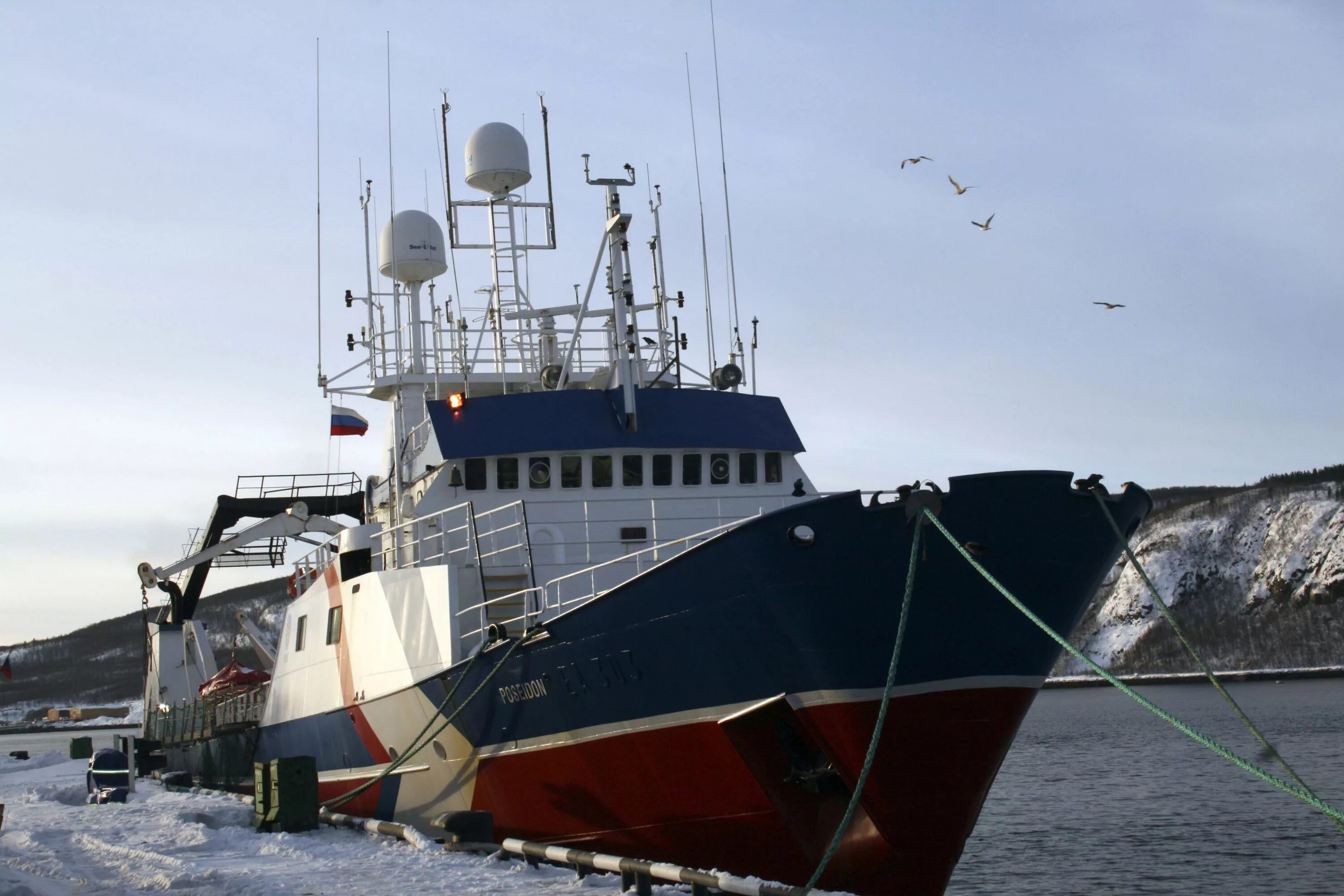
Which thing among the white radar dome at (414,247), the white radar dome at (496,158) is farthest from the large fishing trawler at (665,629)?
the white radar dome at (414,247)

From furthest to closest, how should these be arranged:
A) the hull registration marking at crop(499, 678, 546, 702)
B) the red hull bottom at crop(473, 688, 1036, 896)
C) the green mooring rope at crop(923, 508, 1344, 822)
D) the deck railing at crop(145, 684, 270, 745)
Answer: the deck railing at crop(145, 684, 270, 745)
the hull registration marking at crop(499, 678, 546, 702)
the red hull bottom at crop(473, 688, 1036, 896)
the green mooring rope at crop(923, 508, 1344, 822)

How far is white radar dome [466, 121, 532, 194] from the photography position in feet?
68.0

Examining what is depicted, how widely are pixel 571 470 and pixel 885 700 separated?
6.84 meters

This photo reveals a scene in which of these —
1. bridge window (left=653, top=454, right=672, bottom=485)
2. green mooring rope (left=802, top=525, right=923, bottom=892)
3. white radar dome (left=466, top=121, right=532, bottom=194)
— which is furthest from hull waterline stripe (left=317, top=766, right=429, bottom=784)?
white radar dome (left=466, top=121, right=532, bottom=194)

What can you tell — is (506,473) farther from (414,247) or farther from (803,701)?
(414,247)

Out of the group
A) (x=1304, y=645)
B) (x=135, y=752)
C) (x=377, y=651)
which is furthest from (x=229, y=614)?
(x=377, y=651)

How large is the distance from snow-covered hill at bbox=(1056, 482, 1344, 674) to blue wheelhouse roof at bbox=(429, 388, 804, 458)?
292 ft

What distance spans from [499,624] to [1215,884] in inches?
419

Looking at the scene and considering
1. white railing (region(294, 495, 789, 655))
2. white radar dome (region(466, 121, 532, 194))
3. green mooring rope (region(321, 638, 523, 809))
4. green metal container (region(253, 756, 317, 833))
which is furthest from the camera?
white radar dome (region(466, 121, 532, 194))

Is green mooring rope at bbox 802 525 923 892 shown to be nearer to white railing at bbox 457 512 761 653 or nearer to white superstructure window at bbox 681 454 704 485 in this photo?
white railing at bbox 457 512 761 653

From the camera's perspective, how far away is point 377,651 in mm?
15078

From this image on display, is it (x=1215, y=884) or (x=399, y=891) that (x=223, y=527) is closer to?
(x=399, y=891)

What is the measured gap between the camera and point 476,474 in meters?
15.4

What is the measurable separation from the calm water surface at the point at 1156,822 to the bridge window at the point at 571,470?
285 inches
